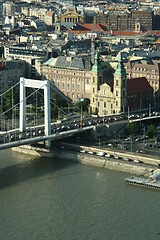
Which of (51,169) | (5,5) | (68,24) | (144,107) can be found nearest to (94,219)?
(51,169)

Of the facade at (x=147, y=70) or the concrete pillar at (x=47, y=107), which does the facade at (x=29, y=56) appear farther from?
the concrete pillar at (x=47, y=107)

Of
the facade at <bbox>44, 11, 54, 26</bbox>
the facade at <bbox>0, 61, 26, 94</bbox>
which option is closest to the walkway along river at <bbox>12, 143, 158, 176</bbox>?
the facade at <bbox>0, 61, 26, 94</bbox>

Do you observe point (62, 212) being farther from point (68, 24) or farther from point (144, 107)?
point (68, 24)

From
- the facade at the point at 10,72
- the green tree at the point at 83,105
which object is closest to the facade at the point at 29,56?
the facade at the point at 10,72

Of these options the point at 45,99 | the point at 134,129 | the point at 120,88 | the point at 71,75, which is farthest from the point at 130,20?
the point at 45,99

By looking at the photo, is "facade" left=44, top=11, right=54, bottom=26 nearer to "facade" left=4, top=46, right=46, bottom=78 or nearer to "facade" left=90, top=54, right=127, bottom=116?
"facade" left=4, top=46, right=46, bottom=78

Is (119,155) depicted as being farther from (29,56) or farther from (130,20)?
(130,20)
